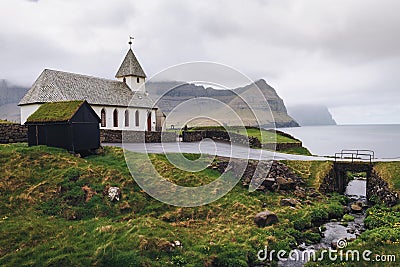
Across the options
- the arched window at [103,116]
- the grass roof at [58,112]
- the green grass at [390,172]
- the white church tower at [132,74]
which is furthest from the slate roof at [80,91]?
the green grass at [390,172]

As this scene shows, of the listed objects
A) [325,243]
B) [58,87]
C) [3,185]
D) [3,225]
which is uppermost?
[58,87]

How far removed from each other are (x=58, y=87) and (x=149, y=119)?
17.7 m

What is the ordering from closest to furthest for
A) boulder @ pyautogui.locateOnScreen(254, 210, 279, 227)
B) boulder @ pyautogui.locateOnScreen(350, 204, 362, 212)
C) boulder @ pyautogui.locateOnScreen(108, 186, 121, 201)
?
boulder @ pyautogui.locateOnScreen(254, 210, 279, 227) < boulder @ pyautogui.locateOnScreen(108, 186, 121, 201) < boulder @ pyautogui.locateOnScreen(350, 204, 362, 212)

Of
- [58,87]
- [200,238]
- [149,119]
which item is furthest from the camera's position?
[149,119]

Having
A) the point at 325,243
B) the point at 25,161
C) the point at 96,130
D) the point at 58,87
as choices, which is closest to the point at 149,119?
the point at 58,87

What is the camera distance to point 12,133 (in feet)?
118

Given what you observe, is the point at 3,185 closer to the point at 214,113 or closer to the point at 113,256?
the point at 113,256

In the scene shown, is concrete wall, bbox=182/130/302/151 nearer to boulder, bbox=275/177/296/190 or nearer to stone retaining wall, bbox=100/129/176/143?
stone retaining wall, bbox=100/129/176/143

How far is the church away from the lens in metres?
46.2

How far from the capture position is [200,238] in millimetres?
19188

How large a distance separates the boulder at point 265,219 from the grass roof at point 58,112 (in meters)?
17.2

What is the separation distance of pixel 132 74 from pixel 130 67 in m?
1.72

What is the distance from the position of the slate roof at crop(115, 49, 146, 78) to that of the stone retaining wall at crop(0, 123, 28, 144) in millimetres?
28900

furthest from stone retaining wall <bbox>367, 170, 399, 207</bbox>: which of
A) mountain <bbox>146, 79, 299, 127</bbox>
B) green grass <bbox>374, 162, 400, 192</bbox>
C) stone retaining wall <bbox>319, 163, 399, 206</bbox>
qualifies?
mountain <bbox>146, 79, 299, 127</bbox>
